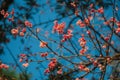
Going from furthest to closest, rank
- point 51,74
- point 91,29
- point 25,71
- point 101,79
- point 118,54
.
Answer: point 25,71, point 51,74, point 91,29, point 118,54, point 101,79

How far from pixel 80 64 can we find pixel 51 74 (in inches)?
49.9

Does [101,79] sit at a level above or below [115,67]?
above

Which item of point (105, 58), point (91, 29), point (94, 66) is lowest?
point (94, 66)

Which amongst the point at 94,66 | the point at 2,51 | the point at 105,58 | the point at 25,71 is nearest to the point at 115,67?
the point at 94,66

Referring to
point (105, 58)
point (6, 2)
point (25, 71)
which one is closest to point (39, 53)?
point (105, 58)

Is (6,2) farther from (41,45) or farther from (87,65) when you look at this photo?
(87,65)

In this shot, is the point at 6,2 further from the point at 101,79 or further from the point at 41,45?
the point at 101,79

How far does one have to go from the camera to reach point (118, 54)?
163 inches

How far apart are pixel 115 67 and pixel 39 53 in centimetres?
174

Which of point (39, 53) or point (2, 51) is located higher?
point (39, 53)

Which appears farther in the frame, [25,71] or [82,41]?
[25,71]

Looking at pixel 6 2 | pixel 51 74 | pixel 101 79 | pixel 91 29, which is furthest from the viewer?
pixel 6 2

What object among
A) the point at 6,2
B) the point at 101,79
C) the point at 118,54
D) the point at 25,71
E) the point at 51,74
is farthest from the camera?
the point at 6,2

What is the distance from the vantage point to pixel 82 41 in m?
4.38
